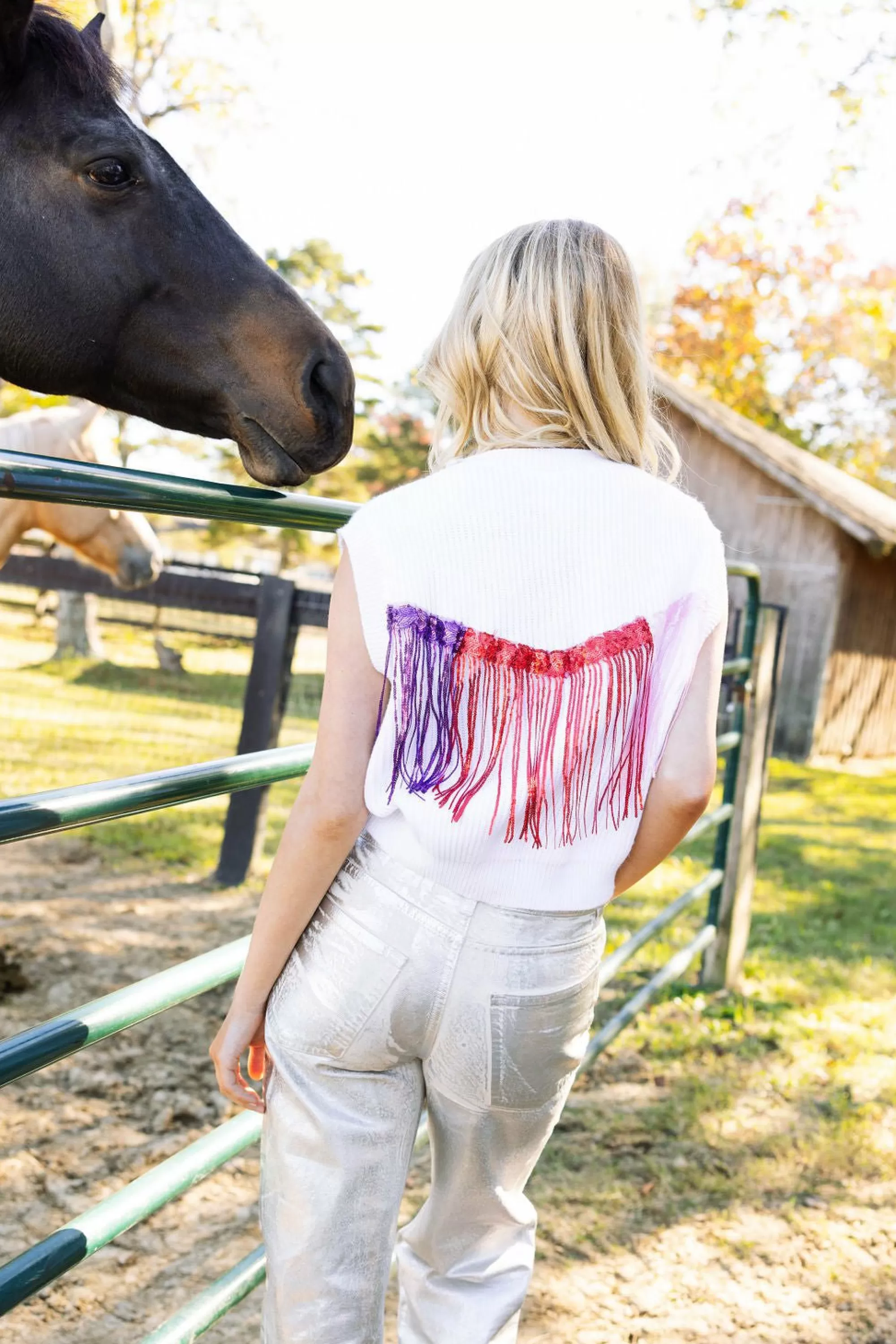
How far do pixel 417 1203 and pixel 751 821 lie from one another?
207 cm

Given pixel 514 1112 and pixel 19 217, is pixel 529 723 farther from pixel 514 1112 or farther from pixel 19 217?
pixel 19 217

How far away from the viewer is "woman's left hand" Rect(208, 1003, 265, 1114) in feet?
4.02

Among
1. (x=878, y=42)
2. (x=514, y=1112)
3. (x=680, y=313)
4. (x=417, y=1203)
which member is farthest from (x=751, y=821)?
(x=680, y=313)

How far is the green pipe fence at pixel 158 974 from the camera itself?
112 centimetres

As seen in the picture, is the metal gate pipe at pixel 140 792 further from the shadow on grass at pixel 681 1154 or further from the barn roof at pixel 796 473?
the barn roof at pixel 796 473

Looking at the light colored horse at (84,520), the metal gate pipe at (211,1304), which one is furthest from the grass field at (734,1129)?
the light colored horse at (84,520)

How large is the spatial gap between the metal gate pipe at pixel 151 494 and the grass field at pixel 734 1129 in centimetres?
167

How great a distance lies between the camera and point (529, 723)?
113 centimetres

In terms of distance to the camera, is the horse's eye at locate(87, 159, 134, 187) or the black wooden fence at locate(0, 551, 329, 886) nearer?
the horse's eye at locate(87, 159, 134, 187)

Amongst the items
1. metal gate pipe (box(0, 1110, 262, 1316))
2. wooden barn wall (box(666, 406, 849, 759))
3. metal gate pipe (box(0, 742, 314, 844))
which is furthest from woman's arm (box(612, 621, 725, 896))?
wooden barn wall (box(666, 406, 849, 759))

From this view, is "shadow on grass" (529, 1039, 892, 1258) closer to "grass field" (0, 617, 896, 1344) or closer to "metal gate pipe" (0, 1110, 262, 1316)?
"grass field" (0, 617, 896, 1344)

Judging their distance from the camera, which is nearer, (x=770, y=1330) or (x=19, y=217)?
(x=19, y=217)

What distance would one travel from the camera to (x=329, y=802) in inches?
44.3

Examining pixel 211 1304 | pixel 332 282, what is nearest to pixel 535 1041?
pixel 211 1304
